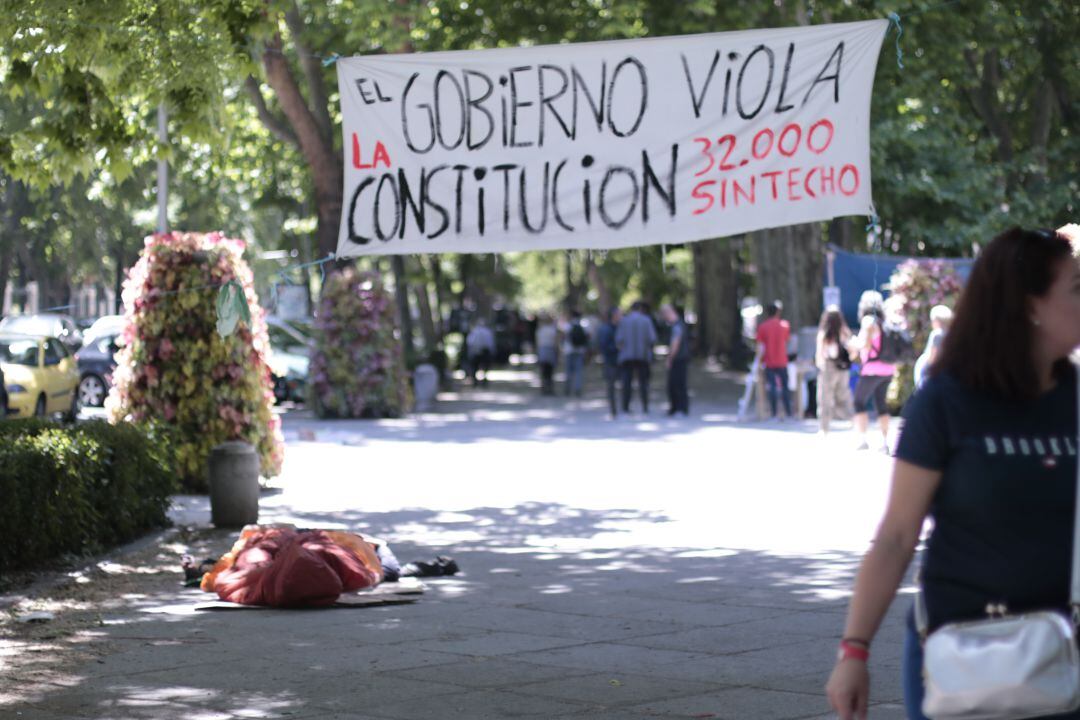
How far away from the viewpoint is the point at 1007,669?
3307mm

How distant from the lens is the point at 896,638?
8867mm

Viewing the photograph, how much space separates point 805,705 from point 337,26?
813 inches

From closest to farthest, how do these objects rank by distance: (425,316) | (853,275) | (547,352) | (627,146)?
(627,146), (853,275), (547,352), (425,316)

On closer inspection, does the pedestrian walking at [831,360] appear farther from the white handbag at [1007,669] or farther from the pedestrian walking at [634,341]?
the white handbag at [1007,669]

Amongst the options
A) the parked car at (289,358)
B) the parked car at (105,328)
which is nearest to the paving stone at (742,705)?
the parked car at (289,358)

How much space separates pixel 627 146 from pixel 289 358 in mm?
26828

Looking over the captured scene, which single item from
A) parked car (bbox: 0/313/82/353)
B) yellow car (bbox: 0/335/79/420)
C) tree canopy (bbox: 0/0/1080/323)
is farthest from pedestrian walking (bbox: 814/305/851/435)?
parked car (bbox: 0/313/82/353)

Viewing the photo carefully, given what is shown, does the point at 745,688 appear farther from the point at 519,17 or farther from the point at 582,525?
the point at 519,17

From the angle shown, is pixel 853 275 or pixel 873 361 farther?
pixel 853 275

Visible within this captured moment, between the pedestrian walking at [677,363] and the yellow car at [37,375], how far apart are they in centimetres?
961

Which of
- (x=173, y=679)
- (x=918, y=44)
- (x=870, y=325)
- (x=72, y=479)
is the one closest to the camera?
(x=173, y=679)

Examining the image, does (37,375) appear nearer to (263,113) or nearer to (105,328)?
(263,113)

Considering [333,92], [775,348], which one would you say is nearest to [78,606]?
[775,348]

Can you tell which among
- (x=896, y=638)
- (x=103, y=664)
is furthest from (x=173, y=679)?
(x=896, y=638)
